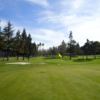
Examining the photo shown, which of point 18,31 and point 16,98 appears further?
point 18,31

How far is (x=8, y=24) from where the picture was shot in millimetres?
88812

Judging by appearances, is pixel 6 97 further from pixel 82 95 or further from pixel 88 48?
pixel 88 48

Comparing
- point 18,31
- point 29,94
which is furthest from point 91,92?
point 18,31

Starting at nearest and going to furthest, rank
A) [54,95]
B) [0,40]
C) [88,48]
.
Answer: [54,95] → [0,40] → [88,48]

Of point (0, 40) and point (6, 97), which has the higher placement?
point (0, 40)

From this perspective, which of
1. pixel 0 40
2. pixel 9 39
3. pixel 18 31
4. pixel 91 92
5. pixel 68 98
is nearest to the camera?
pixel 68 98

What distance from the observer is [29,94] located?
13.1 meters

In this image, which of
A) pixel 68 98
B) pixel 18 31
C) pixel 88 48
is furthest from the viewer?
pixel 88 48

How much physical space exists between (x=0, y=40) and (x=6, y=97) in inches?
2735

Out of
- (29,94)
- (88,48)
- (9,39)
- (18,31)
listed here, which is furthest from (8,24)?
(29,94)

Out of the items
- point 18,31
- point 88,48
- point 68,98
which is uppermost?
point 18,31

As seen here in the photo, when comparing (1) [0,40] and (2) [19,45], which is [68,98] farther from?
(2) [19,45]

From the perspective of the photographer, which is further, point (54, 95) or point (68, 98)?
point (54, 95)

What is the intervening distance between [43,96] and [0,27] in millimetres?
70408
